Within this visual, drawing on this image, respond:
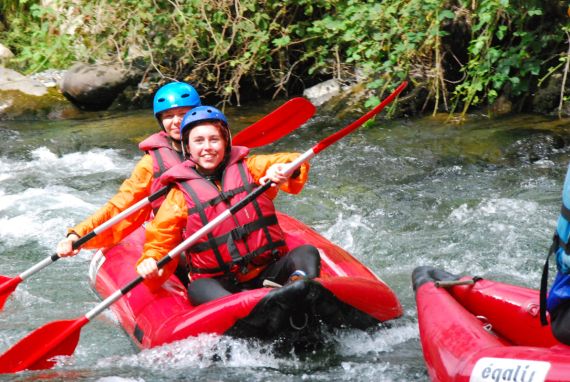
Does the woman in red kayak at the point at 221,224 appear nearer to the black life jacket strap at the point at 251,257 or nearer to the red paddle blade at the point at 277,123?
the black life jacket strap at the point at 251,257

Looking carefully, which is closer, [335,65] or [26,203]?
[26,203]

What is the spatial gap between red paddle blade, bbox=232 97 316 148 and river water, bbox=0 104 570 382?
2.97 ft

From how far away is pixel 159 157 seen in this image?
434 cm

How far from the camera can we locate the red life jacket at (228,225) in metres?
3.60

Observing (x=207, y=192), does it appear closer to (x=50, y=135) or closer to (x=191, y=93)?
(x=191, y=93)

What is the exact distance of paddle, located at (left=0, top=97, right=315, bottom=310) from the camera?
4.18 m

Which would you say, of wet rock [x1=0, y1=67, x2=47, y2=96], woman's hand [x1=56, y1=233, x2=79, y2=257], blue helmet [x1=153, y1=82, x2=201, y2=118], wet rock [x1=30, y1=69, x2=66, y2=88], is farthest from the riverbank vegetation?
woman's hand [x1=56, y1=233, x2=79, y2=257]

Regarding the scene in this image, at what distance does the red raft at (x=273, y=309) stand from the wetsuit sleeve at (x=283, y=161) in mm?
393

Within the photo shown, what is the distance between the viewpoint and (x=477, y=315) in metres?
3.27

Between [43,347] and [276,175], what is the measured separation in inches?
48.5

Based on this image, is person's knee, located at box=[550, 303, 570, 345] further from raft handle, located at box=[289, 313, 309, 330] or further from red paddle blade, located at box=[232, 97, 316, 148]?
red paddle blade, located at box=[232, 97, 316, 148]

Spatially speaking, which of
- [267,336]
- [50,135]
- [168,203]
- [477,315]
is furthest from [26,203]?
[477,315]

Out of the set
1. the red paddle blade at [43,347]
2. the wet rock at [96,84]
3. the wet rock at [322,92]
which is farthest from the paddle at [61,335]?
the wet rock at [96,84]

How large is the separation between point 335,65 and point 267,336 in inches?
200
